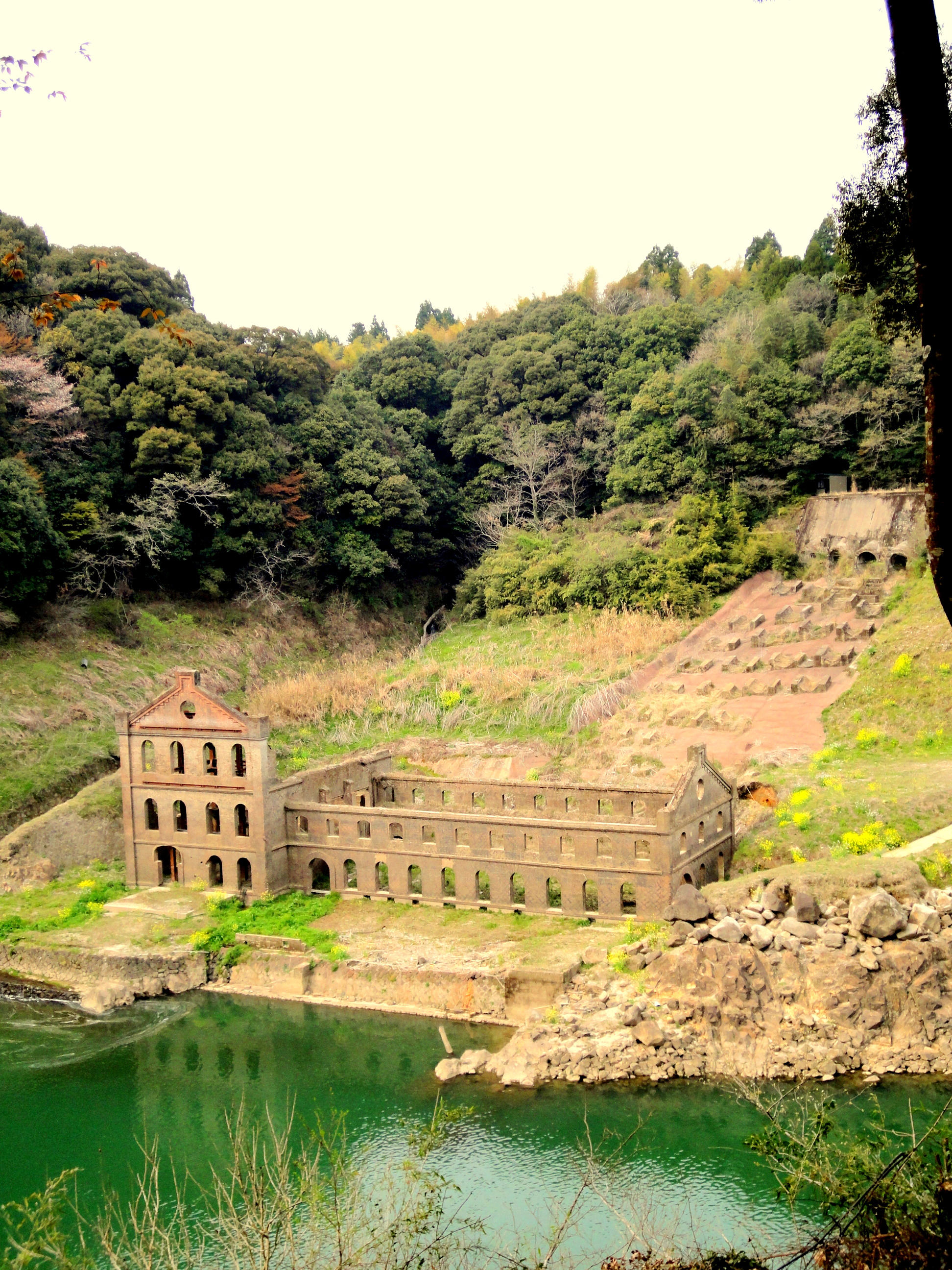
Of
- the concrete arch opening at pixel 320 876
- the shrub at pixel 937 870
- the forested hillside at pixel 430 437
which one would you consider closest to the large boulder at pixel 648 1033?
the shrub at pixel 937 870

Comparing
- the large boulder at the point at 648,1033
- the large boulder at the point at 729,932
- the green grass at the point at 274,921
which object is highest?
the large boulder at the point at 729,932

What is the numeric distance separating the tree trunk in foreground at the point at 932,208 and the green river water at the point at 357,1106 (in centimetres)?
1029

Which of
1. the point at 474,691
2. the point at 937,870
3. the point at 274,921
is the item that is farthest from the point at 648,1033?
the point at 474,691

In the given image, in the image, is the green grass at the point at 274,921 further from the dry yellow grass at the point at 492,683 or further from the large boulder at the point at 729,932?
the dry yellow grass at the point at 492,683

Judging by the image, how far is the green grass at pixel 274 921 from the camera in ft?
83.2

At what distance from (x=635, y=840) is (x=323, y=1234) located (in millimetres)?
13773

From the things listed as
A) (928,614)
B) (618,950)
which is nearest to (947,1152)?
(618,950)

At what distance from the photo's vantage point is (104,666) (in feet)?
129

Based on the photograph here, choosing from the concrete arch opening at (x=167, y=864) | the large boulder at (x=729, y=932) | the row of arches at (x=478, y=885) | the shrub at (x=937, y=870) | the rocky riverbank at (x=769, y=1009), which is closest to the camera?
the rocky riverbank at (x=769, y=1009)

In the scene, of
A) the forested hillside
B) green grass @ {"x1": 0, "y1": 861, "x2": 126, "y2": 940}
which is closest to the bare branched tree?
the forested hillside

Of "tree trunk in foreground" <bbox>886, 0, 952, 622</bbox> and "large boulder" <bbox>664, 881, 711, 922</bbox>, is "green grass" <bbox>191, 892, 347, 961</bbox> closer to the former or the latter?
"large boulder" <bbox>664, 881, 711, 922</bbox>

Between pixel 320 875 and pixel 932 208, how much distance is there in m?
25.6

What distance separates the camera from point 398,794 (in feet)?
107

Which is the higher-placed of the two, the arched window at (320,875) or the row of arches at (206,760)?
the row of arches at (206,760)
